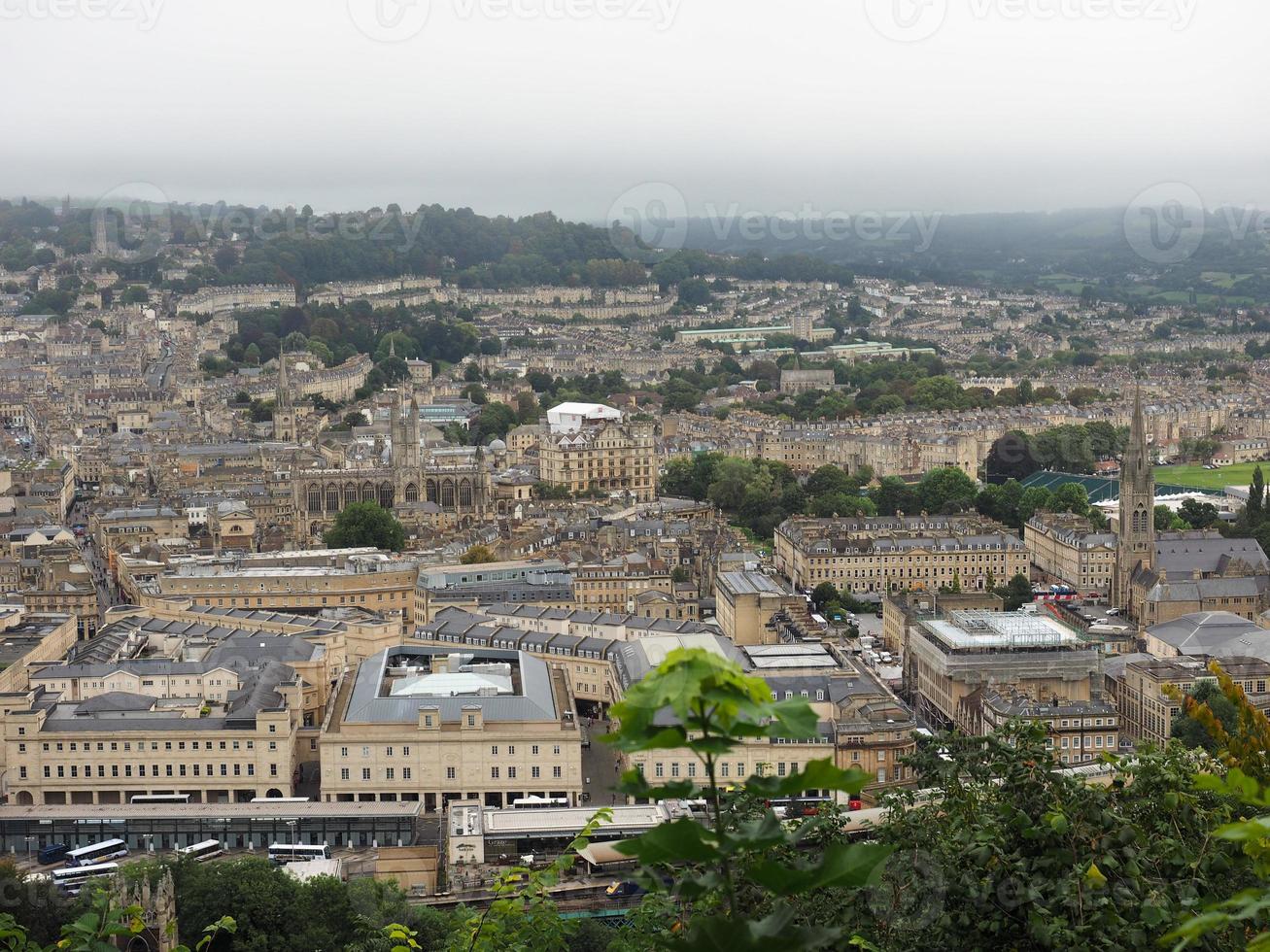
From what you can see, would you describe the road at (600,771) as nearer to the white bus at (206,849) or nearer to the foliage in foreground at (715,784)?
the white bus at (206,849)

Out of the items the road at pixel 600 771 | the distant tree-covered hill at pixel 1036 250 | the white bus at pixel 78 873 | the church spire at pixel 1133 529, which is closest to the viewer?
the white bus at pixel 78 873

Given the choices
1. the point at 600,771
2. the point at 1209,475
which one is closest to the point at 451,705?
the point at 600,771

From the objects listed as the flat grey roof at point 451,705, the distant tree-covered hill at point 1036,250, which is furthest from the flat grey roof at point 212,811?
the distant tree-covered hill at point 1036,250

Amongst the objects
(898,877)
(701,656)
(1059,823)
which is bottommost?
(898,877)

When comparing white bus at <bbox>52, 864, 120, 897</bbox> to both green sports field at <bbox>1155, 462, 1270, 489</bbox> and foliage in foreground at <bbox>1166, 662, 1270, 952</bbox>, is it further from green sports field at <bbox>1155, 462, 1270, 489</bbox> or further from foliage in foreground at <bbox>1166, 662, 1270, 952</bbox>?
green sports field at <bbox>1155, 462, 1270, 489</bbox>

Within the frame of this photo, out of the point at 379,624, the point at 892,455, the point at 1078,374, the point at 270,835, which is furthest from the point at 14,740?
the point at 1078,374

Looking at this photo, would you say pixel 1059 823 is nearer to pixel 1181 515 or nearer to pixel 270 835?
pixel 270 835
